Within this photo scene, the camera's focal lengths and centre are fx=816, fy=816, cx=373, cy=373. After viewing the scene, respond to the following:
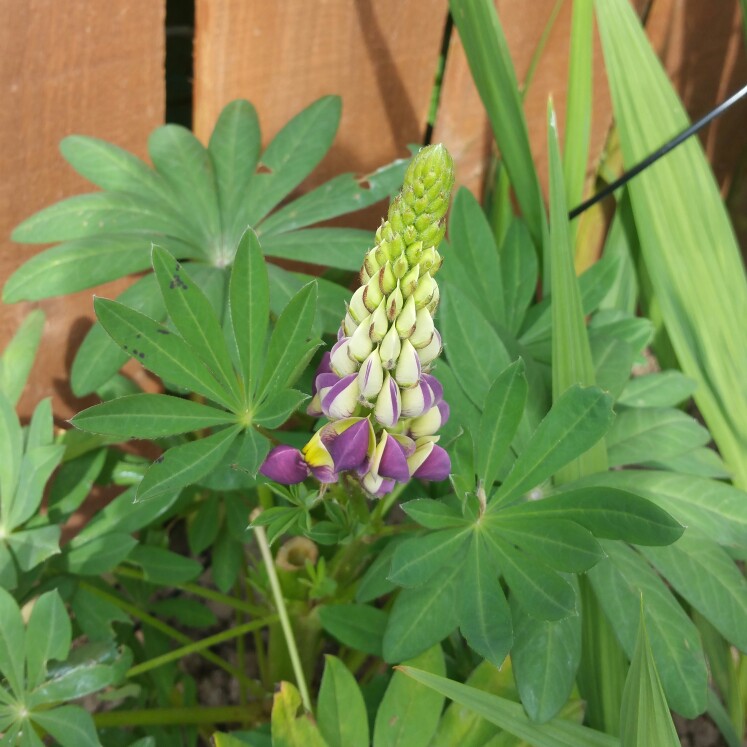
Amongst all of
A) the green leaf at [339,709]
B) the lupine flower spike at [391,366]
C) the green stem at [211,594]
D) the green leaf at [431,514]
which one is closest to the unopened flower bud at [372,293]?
the lupine flower spike at [391,366]

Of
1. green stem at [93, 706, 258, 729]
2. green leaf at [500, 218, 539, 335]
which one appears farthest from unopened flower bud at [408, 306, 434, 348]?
green stem at [93, 706, 258, 729]

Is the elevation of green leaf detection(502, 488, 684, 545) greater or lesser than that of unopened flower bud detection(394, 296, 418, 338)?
lesser

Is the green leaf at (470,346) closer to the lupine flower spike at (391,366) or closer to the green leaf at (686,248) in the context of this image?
the lupine flower spike at (391,366)

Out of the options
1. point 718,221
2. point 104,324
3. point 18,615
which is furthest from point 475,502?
point 718,221

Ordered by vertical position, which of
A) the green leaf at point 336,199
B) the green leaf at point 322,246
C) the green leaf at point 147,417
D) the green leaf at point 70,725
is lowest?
the green leaf at point 70,725

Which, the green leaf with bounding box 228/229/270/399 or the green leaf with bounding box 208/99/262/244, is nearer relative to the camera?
the green leaf with bounding box 228/229/270/399

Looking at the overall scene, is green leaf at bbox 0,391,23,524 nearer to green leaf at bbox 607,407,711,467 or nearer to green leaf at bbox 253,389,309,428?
green leaf at bbox 253,389,309,428

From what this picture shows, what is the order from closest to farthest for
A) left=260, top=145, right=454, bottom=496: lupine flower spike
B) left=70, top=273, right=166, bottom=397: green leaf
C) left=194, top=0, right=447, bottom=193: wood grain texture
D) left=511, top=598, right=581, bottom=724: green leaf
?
left=260, top=145, right=454, bottom=496: lupine flower spike → left=511, top=598, right=581, bottom=724: green leaf → left=70, top=273, right=166, bottom=397: green leaf → left=194, top=0, right=447, bottom=193: wood grain texture

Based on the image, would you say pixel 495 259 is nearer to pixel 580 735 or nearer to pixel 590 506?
pixel 590 506
